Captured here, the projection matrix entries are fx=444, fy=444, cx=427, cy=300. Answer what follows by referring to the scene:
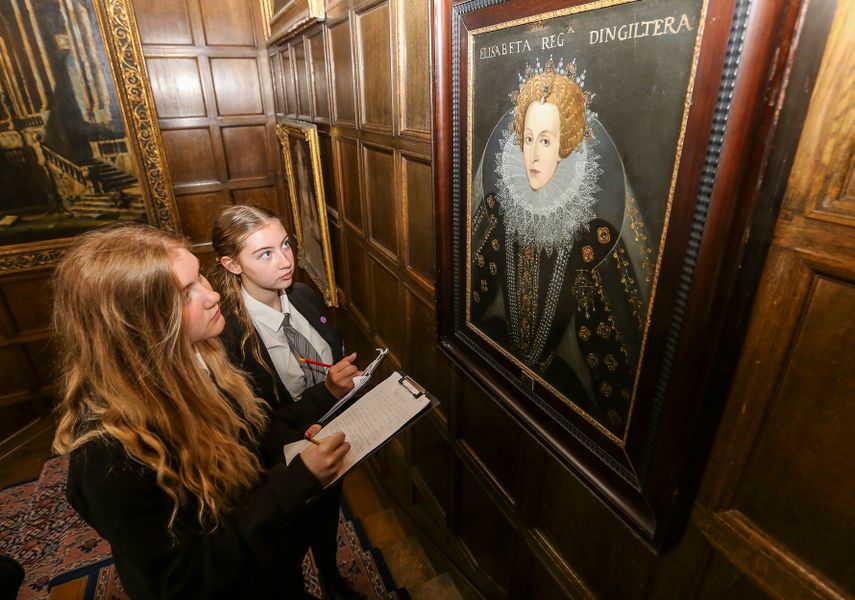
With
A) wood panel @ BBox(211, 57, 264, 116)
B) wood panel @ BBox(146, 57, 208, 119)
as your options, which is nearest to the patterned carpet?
wood panel @ BBox(146, 57, 208, 119)

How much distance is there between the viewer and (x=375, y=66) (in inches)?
63.4

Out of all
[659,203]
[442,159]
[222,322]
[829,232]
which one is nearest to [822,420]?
[829,232]

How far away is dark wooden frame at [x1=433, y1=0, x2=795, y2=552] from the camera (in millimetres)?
501

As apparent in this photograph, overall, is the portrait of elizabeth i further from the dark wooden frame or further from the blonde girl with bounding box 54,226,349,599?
the blonde girl with bounding box 54,226,349,599

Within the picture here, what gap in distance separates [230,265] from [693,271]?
155 centimetres

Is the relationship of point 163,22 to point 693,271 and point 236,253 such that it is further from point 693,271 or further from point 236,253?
point 693,271

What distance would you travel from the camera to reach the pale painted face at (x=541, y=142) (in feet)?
2.62

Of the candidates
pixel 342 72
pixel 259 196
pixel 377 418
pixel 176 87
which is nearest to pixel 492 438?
pixel 377 418

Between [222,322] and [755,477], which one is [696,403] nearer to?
[755,477]

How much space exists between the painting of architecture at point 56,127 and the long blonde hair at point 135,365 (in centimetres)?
304

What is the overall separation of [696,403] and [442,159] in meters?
0.84

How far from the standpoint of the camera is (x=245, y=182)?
159 inches

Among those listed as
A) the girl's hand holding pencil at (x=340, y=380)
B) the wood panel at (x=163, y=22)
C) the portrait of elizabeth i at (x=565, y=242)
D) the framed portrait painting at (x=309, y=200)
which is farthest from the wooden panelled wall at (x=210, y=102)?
the portrait of elizabeth i at (x=565, y=242)

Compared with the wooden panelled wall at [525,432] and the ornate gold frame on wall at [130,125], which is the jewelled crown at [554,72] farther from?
the ornate gold frame on wall at [130,125]
